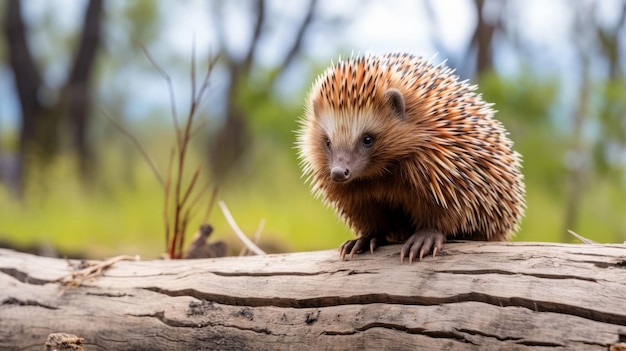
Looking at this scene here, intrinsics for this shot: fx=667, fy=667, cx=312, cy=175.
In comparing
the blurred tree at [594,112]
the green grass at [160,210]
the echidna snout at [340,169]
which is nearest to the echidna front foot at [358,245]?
the echidna snout at [340,169]

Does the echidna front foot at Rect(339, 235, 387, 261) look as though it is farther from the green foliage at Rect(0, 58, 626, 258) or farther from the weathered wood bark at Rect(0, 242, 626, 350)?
the green foliage at Rect(0, 58, 626, 258)

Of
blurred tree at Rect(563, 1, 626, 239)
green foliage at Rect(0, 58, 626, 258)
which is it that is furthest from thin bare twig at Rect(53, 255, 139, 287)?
blurred tree at Rect(563, 1, 626, 239)

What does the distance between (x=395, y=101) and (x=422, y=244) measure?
1.46 ft

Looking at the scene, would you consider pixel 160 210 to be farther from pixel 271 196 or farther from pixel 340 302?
pixel 340 302

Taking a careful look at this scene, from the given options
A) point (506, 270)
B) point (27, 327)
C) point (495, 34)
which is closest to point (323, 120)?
point (506, 270)

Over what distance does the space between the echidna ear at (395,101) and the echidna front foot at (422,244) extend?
0.37m

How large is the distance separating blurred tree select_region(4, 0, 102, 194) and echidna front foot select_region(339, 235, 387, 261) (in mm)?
6360

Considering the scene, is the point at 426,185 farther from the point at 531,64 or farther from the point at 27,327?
the point at 531,64

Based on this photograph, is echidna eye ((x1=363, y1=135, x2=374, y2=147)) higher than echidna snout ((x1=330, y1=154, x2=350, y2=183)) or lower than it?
higher

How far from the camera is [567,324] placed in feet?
5.29

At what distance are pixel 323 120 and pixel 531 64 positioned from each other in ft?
11.1

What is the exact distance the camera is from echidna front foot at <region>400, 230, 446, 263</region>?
2.01 metres

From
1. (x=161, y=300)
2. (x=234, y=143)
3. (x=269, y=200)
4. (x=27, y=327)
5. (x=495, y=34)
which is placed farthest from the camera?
(x=234, y=143)

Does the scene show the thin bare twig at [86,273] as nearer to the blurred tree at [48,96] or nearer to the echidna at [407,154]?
the echidna at [407,154]
